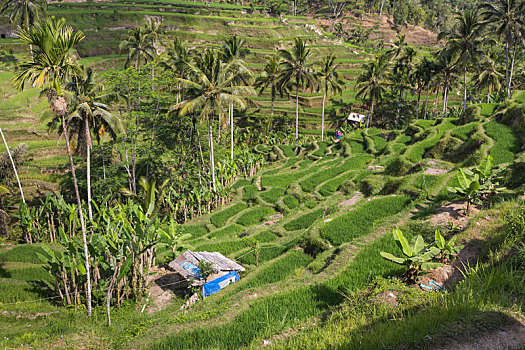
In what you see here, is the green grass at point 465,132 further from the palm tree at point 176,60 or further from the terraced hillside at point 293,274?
the palm tree at point 176,60

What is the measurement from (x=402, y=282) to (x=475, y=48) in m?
32.9

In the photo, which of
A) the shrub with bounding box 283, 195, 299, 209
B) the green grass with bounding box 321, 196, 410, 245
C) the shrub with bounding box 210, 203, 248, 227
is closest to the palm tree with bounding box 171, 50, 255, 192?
the shrub with bounding box 210, 203, 248, 227

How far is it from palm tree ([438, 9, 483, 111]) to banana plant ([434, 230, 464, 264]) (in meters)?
27.7

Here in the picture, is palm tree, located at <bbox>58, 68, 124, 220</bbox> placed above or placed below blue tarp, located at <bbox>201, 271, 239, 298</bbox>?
above

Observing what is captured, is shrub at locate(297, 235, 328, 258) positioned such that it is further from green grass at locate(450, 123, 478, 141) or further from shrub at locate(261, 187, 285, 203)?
green grass at locate(450, 123, 478, 141)

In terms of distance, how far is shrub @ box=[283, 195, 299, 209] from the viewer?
63.9 ft

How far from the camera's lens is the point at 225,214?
1983cm

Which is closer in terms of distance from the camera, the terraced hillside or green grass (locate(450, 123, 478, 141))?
the terraced hillside

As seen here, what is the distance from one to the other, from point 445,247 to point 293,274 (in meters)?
4.73

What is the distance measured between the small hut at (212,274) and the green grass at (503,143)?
494 inches

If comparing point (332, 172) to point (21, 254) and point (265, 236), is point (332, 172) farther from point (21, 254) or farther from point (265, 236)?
point (21, 254)

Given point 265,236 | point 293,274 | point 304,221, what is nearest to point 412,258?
point 293,274

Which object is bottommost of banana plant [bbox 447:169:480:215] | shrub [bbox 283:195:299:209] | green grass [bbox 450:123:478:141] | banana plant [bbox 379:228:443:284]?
shrub [bbox 283:195:299:209]

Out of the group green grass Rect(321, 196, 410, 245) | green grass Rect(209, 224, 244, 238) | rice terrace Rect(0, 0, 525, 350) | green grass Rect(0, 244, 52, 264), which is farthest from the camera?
green grass Rect(209, 224, 244, 238)
